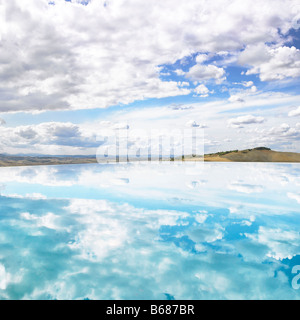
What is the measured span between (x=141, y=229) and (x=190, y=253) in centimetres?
278

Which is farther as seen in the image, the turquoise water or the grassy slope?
the grassy slope

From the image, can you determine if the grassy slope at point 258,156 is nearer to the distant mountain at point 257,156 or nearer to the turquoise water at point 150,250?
the distant mountain at point 257,156

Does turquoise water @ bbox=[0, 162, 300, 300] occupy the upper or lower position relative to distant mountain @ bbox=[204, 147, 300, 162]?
lower

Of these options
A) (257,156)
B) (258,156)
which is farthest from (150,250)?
(258,156)

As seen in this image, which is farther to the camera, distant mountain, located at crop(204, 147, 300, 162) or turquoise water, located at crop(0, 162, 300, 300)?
distant mountain, located at crop(204, 147, 300, 162)

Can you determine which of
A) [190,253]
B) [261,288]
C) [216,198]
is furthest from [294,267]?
[216,198]

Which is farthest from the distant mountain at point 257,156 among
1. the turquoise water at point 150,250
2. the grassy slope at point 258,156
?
the turquoise water at point 150,250

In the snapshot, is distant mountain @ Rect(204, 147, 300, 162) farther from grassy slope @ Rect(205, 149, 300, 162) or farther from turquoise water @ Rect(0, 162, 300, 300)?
turquoise water @ Rect(0, 162, 300, 300)

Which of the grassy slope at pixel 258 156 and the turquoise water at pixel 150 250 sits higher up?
the grassy slope at pixel 258 156

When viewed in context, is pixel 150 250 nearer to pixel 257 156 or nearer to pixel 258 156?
pixel 257 156

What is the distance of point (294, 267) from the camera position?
261 inches

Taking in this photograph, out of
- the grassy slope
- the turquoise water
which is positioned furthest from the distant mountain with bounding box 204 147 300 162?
the turquoise water
